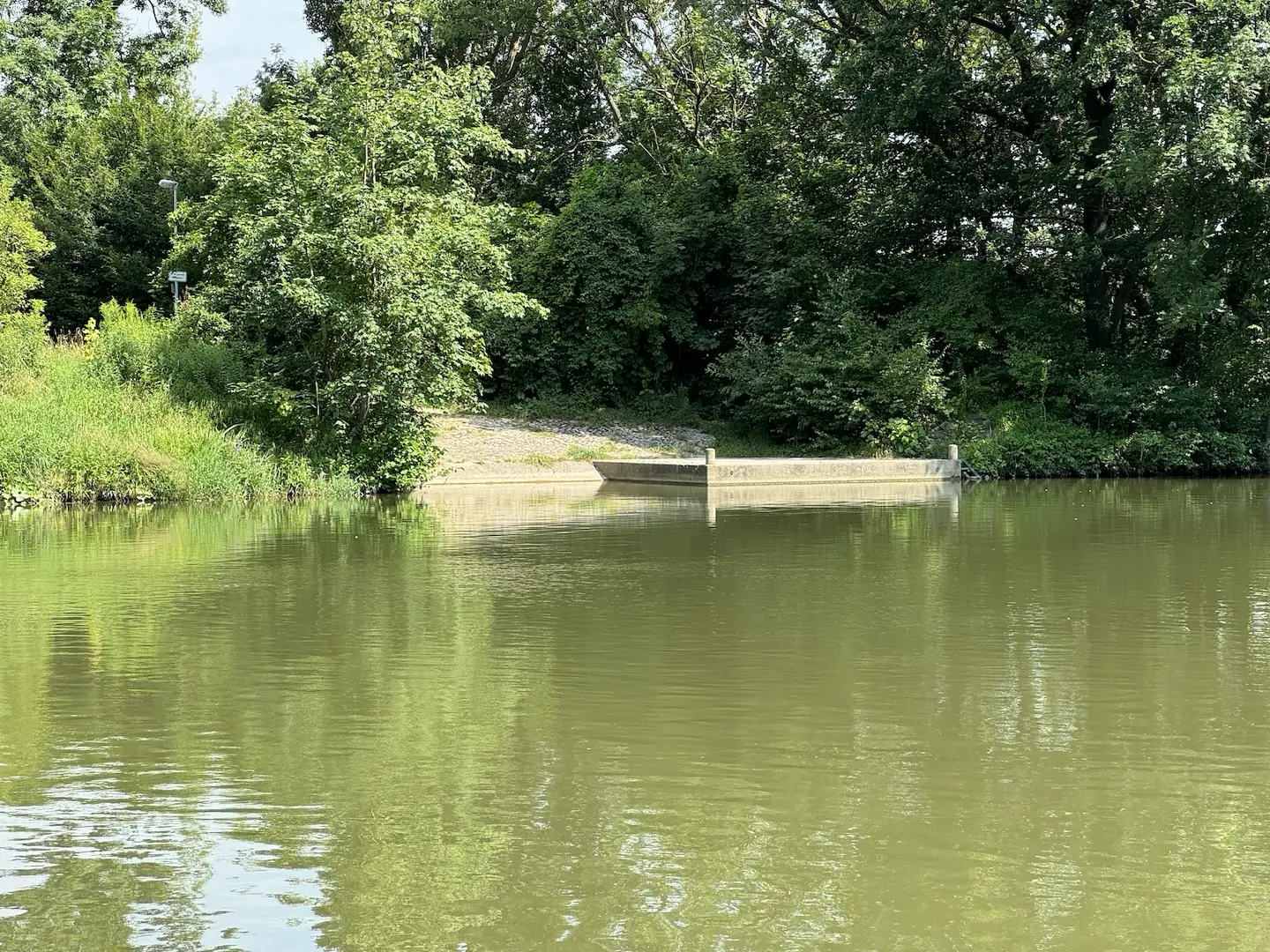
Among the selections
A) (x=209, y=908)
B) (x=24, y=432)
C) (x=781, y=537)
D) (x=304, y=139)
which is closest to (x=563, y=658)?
(x=209, y=908)

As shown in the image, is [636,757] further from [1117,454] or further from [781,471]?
[1117,454]

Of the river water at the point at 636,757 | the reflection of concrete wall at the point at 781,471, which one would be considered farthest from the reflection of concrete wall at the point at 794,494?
the river water at the point at 636,757

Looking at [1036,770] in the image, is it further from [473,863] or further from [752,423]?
[752,423]

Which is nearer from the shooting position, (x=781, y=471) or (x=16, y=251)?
(x=781, y=471)

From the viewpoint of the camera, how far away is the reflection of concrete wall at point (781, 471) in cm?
2867

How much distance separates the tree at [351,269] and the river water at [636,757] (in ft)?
38.1

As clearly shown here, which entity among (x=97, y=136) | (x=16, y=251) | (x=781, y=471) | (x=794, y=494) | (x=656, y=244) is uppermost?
(x=97, y=136)

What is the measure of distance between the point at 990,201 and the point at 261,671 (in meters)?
29.9

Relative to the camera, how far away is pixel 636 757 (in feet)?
22.2

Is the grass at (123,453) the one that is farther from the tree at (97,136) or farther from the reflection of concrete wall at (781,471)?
the tree at (97,136)

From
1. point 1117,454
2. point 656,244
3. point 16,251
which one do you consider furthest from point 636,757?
point 16,251

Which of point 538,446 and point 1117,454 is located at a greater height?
point 538,446

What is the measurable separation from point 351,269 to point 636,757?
2030 cm

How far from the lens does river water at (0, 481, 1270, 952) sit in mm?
4793
